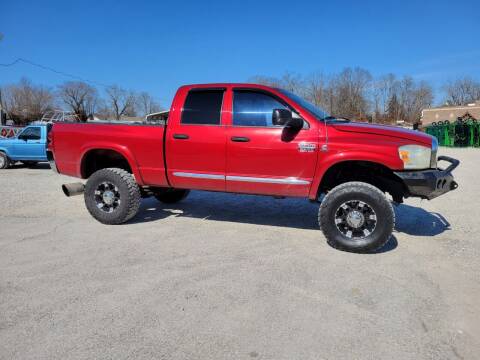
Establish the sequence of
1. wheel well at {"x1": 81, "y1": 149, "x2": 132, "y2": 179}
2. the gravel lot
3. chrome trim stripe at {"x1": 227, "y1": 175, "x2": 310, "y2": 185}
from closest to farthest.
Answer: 1. the gravel lot
2. chrome trim stripe at {"x1": 227, "y1": 175, "x2": 310, "y2": 185}
3. wheel well at {"x1": 81, "y1": 149, "x2": 132, "y2": 179}

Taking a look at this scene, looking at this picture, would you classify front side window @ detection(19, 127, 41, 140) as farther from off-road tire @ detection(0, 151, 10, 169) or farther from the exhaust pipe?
the exhaust pipe

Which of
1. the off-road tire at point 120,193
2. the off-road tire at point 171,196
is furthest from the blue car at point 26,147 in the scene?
the off-road tire at point 120,193

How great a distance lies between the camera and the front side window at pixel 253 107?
4.96 m

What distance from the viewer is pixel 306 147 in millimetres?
4672

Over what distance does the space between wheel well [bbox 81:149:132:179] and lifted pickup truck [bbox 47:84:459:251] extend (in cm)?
3

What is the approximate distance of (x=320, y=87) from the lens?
62.8 m

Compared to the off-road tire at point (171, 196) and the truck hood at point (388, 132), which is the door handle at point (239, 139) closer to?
the truck hood at point (388, 132)

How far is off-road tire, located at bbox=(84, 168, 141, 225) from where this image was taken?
5.51 meters

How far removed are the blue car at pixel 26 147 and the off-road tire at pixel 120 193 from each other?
978cm

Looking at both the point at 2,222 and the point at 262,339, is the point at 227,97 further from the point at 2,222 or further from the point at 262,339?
the point at 2,222

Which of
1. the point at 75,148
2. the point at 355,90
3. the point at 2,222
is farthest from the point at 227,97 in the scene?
the point at 355,90

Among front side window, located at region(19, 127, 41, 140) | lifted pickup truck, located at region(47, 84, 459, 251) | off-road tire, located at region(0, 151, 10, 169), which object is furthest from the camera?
off-road tire, located at region(0, 151, 10, 169)

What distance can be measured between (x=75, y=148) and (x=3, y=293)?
9.58 feet

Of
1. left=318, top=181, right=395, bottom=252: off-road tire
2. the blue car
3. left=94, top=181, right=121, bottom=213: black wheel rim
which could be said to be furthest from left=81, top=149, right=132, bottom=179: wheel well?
the blue car
